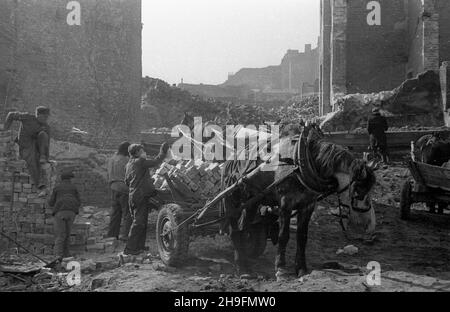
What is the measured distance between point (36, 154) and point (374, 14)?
60.4 feet

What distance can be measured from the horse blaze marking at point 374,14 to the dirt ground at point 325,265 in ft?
47.2

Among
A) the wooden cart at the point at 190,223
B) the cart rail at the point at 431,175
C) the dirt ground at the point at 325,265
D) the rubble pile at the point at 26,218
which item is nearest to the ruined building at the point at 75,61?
the rubble pile at the point at 26,218

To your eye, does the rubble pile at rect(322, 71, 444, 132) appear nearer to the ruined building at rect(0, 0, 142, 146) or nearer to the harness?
the ruined building at rect(0, 0, 142, 146)

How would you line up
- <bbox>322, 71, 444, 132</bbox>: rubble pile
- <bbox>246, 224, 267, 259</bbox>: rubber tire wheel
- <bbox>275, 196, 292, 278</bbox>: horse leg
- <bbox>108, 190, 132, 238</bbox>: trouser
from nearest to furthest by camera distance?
<bbox>275, 196, 292, 278</bbox>: horse leg → <bbox>246, 224, 267, 259</bbox>: rubber tire wheel → <bbox>108, 190, 132, 238</bbox>: trouser → <bbox>322, 71, 444, 132</bbox>: rubble pile

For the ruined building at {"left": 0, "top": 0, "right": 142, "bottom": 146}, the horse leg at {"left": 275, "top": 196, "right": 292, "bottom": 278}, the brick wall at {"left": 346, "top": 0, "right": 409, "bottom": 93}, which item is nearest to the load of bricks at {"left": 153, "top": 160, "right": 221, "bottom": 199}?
the horse leg at {"left": 275, "top": 196, "right": 292, "bottom": 278}

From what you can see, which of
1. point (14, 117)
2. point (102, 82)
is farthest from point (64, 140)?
point (14, 117)

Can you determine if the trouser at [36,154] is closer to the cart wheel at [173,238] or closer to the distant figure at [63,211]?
the distant figure at [63,211]

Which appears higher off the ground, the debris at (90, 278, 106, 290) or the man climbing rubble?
the man climbing rubble

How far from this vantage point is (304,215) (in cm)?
626

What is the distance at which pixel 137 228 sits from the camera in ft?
25.7

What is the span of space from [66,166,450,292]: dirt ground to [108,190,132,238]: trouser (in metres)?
0.52

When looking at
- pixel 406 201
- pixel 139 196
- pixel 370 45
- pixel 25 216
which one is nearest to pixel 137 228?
pixel 139 196

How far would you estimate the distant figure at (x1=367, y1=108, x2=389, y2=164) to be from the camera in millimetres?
13031

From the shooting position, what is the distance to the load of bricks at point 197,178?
25.6 feet
